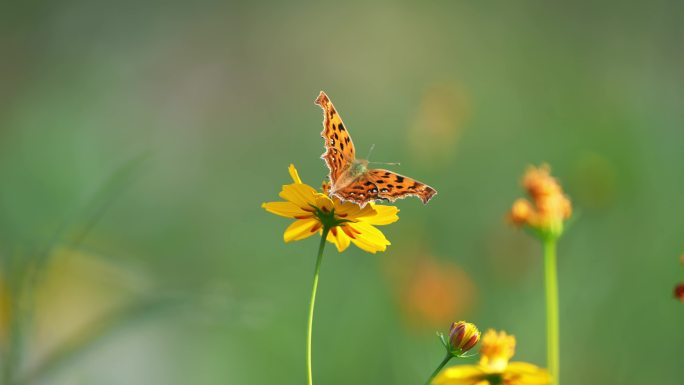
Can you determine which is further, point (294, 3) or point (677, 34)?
point (294, 3)

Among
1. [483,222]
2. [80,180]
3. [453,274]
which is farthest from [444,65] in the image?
[80,180]

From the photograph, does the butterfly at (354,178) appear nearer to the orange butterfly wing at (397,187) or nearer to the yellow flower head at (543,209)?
the orange butterfly wing at (397,187)

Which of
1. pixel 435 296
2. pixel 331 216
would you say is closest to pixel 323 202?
pixel 331 216

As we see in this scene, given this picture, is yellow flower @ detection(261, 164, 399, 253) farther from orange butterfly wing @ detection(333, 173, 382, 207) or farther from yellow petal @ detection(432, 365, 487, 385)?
yellow petal @ detection(432, 365, 487, 385)

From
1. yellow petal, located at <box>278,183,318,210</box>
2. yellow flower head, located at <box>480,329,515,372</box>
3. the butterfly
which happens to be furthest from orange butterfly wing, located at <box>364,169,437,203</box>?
yellow flower head, located at <box>480,329,515,372</box>

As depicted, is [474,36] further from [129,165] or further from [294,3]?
[129,165]

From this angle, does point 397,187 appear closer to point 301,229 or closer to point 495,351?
point 301,229

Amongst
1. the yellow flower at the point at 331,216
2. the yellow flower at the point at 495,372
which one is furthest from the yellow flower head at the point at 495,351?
the yellow flower at the point at 331,216

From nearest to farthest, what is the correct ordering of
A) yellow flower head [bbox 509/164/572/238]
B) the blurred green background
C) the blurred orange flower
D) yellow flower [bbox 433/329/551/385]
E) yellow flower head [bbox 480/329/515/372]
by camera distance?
yellow flower [bbox 433/329/551/385] < yellow flower head [bbox 480/329/515/372] < yellow flower head [bbox 509/164/572/238] < the blurred green background < the blurred orange flower
